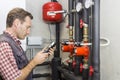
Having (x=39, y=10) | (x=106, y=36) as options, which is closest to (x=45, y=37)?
(x=39, y=10)

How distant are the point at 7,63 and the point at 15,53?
122 mm

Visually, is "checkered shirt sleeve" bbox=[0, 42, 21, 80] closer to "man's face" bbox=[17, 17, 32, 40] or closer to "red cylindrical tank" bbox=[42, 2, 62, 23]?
"man's face" bbox=[17, 17, 32, 40]

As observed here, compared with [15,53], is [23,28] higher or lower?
higher

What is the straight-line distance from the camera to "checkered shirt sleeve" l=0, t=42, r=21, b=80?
119 centimetres

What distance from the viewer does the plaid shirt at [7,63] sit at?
1192 millimetres

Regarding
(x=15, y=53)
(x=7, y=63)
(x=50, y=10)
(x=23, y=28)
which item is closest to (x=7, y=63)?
(x=7, y=63)

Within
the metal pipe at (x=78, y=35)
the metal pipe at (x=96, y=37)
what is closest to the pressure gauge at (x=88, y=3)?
the metal pipe at (x=96, y=37)

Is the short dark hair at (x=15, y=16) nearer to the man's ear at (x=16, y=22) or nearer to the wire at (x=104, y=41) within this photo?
the man's ear at (x=16, y=22)

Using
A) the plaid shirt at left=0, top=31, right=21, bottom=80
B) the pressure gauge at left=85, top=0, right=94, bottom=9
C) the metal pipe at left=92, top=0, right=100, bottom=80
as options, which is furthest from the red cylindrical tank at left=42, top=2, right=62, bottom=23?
the plaid shirt at left=0, top=31, right=21, bottom=80

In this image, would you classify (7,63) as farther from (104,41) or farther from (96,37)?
(104,41)

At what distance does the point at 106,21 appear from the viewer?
5.08ft

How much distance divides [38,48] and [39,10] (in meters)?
0.47

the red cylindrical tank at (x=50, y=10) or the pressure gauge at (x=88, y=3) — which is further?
the red cylindrical tank at (x=50, y=10)

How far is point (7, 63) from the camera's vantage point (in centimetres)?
119
